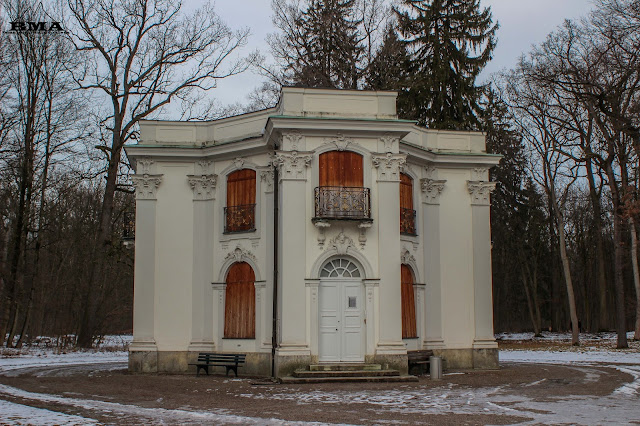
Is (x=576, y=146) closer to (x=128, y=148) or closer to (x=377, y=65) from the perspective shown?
(x=377, y=65)

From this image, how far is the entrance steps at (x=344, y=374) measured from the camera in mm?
18797

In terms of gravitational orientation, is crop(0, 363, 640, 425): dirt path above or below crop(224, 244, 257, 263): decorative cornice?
below

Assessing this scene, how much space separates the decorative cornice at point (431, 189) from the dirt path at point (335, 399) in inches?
218

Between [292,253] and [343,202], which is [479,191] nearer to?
[343,202]

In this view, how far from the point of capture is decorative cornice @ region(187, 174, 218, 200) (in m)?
A: 23.1

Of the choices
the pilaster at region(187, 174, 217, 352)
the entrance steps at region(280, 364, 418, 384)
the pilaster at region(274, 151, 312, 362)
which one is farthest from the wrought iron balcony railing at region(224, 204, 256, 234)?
the entrance steps at region(280, 364, 418, 384)

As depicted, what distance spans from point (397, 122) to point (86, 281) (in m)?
21.7

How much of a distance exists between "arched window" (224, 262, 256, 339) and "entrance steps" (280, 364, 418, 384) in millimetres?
3047

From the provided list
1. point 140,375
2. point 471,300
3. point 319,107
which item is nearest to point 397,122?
point 319,107

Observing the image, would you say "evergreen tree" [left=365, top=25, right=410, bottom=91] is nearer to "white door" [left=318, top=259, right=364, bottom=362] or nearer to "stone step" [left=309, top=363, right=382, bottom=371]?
"white door" [left=318, top=259, right=364, bottom=362]

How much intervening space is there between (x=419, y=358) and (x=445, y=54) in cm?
1976

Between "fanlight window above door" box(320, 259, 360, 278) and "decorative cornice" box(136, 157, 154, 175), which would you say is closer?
"fanlight window above door" box(320, 259, 360, 278)

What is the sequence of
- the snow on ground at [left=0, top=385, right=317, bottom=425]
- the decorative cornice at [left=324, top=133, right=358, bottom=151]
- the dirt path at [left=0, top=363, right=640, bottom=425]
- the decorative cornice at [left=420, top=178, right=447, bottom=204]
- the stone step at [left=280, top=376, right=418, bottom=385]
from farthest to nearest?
the decorative cornice at [left=420, top=178, right=447, bottom=204], the decorative cornice at [left=324, top=133, right=358, bottom=151], the stone step at [left=280, top=376, right=418, bottom=385], the dirt path at [left=0, top=363, right=640, bottom=425], the snow on ground at [left=0, top=385, right=317, bottom=425]


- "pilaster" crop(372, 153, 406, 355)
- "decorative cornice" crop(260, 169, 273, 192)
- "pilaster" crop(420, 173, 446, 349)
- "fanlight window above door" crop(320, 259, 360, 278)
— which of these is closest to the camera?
"pilaster" crop(372, 153, 406, 355)
